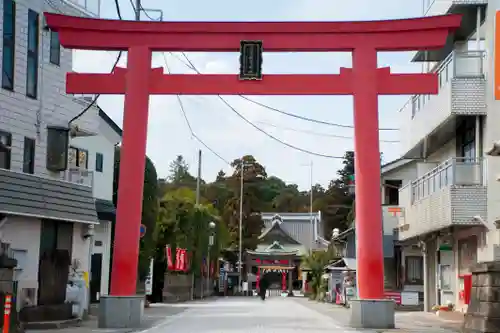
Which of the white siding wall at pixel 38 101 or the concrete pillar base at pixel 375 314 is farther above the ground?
the white siding wall at pixel 38 101

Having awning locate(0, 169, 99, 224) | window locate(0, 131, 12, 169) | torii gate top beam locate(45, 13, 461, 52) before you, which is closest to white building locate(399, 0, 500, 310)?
torii gate top beam locate(45, 13, 461, 52)

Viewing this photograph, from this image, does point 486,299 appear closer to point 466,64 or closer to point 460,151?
point 466,64

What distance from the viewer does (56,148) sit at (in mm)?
24375

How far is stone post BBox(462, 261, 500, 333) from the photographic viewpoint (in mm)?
15367

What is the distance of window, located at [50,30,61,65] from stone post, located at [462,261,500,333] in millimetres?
14876

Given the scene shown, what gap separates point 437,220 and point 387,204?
18621mm

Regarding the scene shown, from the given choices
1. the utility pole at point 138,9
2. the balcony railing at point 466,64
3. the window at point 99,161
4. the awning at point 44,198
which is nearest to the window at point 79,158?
the window at point 99,161

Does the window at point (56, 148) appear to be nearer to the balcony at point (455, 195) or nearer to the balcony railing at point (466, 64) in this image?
the balcony at point (455, 195)

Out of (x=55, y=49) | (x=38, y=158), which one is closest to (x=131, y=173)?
(x=38, y=158)

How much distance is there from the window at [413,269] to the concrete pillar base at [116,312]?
23.8m

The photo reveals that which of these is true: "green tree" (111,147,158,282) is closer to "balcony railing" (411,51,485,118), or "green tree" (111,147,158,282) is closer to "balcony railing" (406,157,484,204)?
"balcony railing" (406,157,484,204)

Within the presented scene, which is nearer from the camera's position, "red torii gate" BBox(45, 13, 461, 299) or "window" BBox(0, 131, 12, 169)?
"window" BBox(0, 131, 12, 169)

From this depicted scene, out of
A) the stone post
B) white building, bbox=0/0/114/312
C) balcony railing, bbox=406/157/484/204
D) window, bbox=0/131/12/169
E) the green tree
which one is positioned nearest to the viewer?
the stone post

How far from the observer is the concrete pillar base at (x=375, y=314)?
21.4 metres
